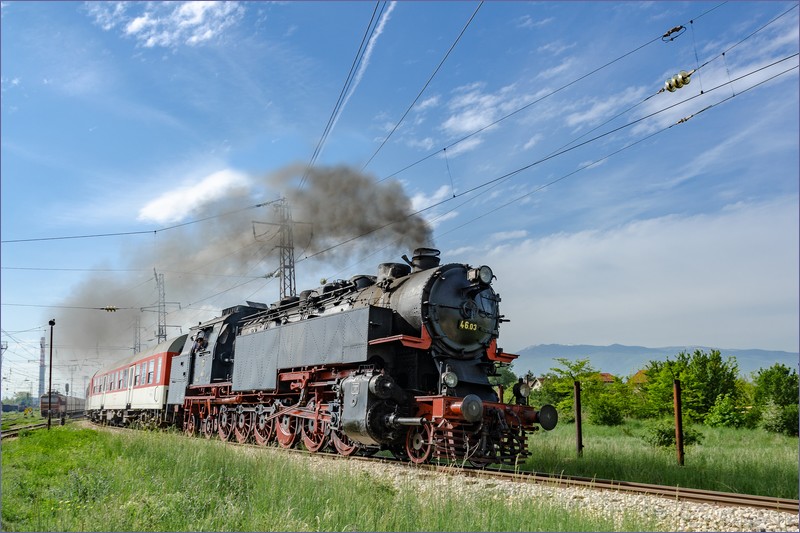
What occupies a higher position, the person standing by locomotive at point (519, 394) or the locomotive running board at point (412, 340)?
the locomotive running board at point (412, 340)

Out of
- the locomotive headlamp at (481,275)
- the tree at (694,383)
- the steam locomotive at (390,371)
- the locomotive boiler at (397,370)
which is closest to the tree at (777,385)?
the tree at (694,383)

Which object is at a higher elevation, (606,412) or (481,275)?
(481,275)

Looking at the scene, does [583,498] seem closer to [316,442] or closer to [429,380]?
[429,380]

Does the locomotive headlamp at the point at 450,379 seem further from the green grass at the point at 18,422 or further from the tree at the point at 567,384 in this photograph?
the green grass at the point at 18,422

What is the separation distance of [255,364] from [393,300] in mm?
4932

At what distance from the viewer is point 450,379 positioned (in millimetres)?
10859

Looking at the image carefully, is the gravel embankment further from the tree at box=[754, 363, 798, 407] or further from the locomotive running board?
the tree at box=[754, 363, 798, 407]

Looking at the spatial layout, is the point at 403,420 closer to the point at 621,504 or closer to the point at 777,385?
the point at 621,504

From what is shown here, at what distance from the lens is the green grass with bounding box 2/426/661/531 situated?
617 centimetres

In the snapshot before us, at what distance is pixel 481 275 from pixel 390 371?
252 centimetres

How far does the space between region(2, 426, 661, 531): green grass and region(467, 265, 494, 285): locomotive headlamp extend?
4.56 m

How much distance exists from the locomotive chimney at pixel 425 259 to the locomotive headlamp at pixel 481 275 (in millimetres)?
988

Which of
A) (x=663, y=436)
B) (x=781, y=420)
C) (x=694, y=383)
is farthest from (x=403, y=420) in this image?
(x=694, y=383)

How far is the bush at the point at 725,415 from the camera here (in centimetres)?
2536
